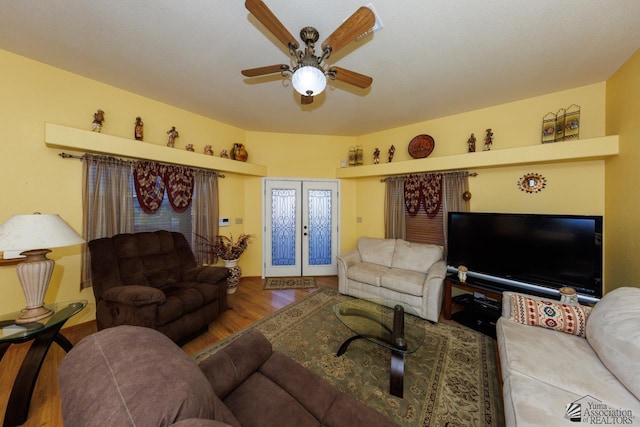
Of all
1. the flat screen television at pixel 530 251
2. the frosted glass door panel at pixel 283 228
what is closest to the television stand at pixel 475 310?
the flat screen television at pixel 530 251

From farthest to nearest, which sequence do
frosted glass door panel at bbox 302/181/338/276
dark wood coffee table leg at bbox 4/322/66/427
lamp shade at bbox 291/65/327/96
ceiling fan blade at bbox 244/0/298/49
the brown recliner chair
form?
frosted glass door panel at bbox 302/181/338/276, the brown recliner chair, lamp shade at bbox 291/65/327/96, dark wood coffee table leg at bbox 4/322/66/427, ceiling fan blade at bbox 244/0/298/49

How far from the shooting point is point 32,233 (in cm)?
158

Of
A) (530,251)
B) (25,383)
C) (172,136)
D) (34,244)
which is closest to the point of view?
(25,383)

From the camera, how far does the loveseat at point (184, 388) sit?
1.90ft

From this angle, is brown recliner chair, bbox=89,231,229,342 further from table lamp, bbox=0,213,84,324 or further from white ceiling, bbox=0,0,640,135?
white ceiling, bbox=0,0,640,135

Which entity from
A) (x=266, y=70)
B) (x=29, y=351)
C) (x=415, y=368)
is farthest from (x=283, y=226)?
(x=29, y=351)

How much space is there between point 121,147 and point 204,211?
132 centimetres

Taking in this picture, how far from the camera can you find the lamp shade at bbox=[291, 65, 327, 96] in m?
1.50

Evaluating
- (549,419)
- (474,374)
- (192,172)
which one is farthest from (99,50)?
(474,374)

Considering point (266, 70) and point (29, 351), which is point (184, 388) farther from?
point (266, 70)

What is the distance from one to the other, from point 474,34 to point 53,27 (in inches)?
134

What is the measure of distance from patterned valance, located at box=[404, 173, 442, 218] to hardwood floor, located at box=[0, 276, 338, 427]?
1936 mm

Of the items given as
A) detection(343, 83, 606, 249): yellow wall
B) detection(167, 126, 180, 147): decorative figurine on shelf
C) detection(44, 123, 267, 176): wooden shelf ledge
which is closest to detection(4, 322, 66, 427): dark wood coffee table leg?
detection(44, 123, 267, 176): wooden shelf ledge

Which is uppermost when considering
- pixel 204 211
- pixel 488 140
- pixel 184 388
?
pixel 488 140
